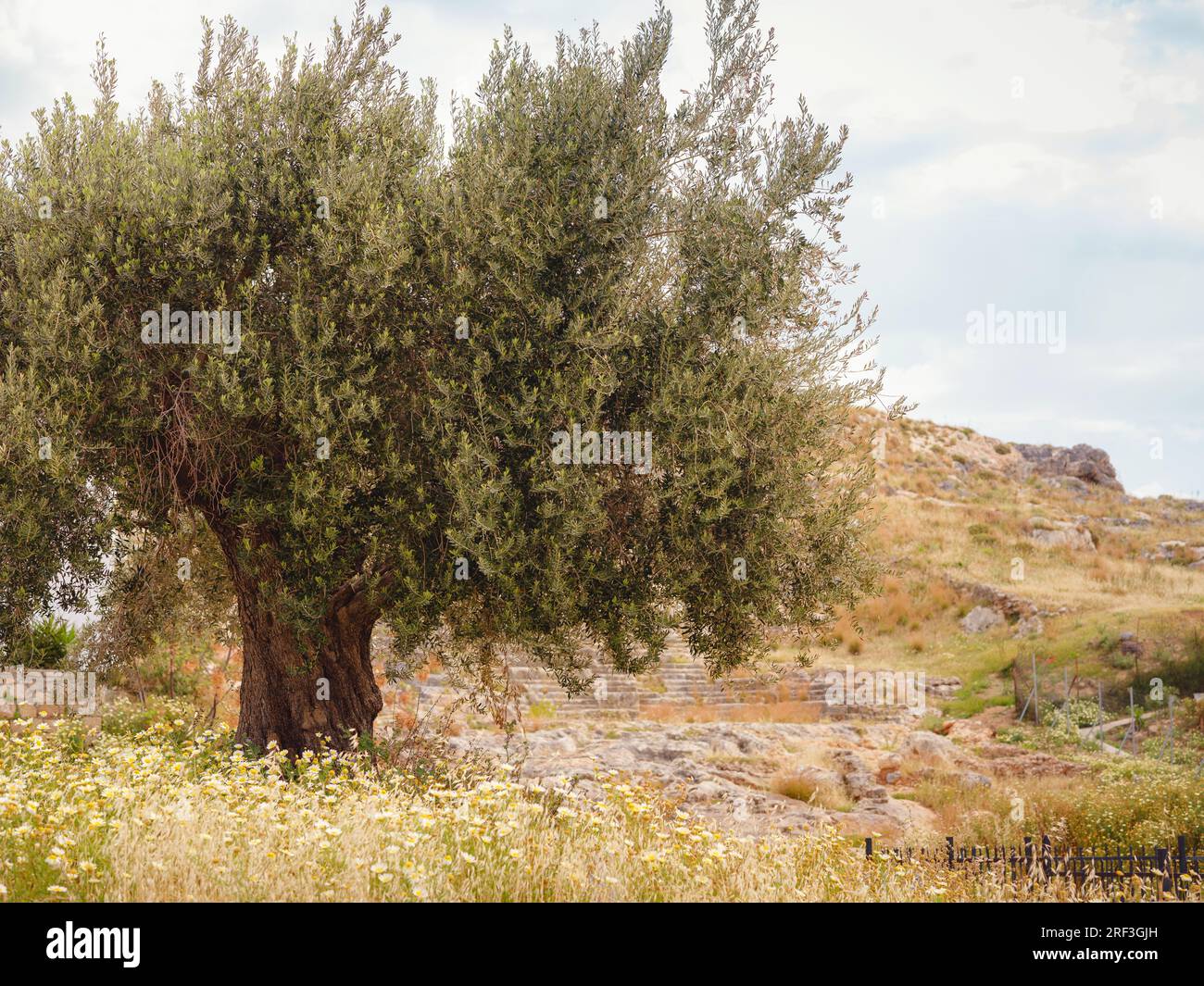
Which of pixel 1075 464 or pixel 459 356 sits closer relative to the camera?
pixel 459 356

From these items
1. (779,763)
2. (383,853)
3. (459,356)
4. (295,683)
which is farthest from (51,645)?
(383,853)

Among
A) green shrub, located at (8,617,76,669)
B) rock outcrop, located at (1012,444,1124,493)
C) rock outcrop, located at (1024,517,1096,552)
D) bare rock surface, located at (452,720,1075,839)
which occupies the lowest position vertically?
bare rock surface, located at (452,720,1075,839)

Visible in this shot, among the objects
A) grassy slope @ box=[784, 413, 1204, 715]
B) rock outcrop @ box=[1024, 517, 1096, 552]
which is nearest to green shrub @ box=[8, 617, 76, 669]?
grassy slope @ box=[784, 413, 1204, 715]

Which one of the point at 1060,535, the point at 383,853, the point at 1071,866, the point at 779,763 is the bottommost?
the point at 779,763

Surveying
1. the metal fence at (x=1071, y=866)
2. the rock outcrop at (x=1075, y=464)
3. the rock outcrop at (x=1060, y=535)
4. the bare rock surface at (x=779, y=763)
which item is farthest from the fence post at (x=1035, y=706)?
the rock outcrop at (x=1075, y=464)

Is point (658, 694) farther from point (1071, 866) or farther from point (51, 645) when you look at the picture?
point (1071, 866)

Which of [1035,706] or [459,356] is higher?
[459,356]

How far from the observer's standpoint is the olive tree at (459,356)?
10406 mm

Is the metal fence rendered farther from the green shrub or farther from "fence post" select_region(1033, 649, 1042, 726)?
the green shrub

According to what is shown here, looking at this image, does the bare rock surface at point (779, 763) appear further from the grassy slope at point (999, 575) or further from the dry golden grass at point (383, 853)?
the dry golden grass at point (383, 853)

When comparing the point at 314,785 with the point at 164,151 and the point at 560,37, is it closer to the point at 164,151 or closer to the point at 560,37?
the point at 164,151

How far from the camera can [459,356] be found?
10695 mm

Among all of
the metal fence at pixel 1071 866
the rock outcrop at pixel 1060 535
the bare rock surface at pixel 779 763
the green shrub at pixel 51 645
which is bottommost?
the bare rock surface at pixel 779 763

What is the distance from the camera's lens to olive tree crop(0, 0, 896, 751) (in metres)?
10.4
